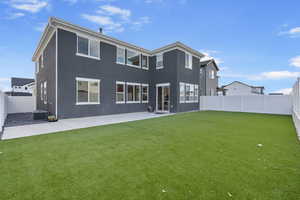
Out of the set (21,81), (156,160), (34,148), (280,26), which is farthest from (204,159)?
(21,81)

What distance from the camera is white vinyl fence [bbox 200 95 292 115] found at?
11883mm

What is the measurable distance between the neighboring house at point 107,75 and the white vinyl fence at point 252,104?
166 cm

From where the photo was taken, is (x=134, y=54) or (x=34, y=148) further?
(x=134, y=54)

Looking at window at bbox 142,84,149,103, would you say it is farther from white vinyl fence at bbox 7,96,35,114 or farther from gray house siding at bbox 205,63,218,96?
white vinyl fence at bbox 7,96,35,114

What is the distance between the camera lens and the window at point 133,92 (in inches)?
487

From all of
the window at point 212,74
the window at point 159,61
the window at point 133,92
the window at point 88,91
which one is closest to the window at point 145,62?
the window at point 159,61

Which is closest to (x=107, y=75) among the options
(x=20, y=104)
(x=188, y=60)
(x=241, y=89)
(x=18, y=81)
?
(x=188, y=60)

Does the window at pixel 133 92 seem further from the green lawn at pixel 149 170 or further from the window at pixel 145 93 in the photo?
the green lawn at pixel 149 170

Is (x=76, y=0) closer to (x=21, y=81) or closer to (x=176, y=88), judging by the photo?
(x=176, y=88)

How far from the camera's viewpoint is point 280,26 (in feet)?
39.3

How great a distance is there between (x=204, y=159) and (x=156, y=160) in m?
1.10

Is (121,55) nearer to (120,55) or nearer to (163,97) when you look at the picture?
(120,55)

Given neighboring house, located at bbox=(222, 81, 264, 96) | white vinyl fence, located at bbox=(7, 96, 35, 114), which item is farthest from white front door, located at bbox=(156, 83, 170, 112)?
neighboring house, located at bbox=(222, 81, 264, 96)

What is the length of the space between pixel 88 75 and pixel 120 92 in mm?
2905
